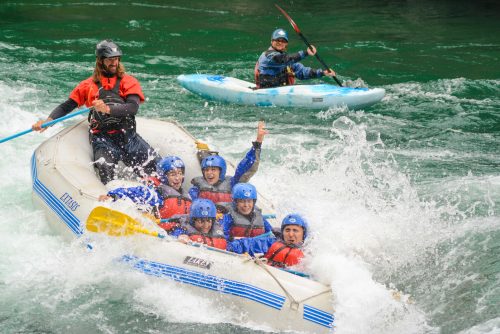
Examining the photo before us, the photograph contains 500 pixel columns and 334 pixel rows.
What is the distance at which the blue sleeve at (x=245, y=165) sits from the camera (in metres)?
7.58

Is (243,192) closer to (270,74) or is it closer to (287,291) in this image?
(287,291)

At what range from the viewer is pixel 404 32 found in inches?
669

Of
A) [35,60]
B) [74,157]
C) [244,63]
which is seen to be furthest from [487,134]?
[35,60]

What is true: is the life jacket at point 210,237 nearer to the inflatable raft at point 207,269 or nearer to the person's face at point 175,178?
the inflatable raft at point 207,269

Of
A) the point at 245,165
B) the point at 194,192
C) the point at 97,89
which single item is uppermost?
the point at 97,89

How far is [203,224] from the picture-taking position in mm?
6648

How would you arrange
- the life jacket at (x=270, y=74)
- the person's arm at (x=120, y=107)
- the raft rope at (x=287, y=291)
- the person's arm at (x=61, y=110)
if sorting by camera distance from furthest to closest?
the life jacket at (x=270, y=74)
the person's arm at (x=61, y=110)
the person's arm at (x=120, y=107)
the raft rope at (x=287, y=291)

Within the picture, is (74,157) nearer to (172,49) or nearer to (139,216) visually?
(139,216)

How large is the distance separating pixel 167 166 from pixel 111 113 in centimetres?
73

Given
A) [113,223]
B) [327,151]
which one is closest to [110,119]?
[113,223]

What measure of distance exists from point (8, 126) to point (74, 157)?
144 inches

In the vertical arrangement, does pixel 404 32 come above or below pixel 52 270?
above

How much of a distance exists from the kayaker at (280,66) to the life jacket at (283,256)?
5856mm

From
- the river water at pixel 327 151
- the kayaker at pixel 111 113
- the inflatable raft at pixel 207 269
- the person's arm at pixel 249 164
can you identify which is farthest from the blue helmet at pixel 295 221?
the kayaker at pixel 111 113
